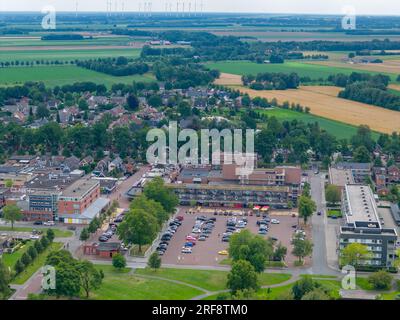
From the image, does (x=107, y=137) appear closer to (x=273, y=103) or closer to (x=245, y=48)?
(x=273, y=103)

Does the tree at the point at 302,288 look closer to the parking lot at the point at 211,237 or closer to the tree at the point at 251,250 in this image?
the tree at the point at 251,250

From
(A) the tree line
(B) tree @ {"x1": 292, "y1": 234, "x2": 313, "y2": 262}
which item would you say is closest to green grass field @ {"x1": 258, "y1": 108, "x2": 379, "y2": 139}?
(B) tree @ {"x1": 292, "y1": 234, "x2": 313, "y2": 262}

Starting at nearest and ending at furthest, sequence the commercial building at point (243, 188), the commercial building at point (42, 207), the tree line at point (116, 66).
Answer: the commercial building at point (42, 207), the commercial building at point (243, 188), the tree line at point (116, 66)

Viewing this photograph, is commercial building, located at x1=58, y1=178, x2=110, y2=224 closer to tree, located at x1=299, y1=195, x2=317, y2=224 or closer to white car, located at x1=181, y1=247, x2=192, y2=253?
white car, located at x1=181, y1=247, x2=192, y2=253

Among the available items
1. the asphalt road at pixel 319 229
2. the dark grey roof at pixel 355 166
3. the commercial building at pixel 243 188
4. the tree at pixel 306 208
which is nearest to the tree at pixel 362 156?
the dark grey roof at pixel 355 166

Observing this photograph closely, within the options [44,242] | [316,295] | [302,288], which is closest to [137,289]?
[302,288]
